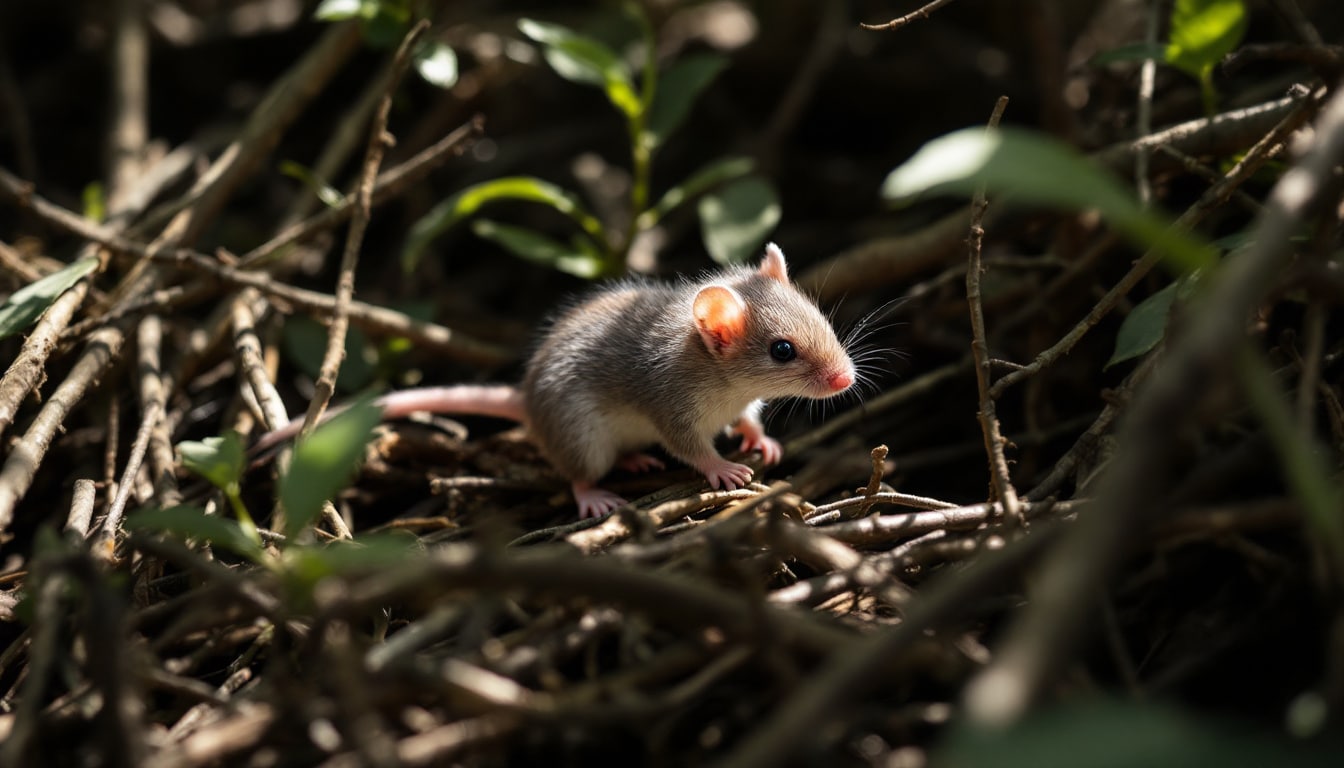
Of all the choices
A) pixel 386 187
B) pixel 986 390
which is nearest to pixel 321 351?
pixel 386 187

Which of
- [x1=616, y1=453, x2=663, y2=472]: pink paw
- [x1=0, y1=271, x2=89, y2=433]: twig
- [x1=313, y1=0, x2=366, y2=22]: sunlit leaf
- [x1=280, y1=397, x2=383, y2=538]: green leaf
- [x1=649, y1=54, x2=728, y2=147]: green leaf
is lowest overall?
[x1=616, y1=453, x2=663, y2=472]: pink paw

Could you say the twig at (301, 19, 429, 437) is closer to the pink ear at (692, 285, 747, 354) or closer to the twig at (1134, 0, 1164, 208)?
the pink ear at (692, 285, 747, 354)

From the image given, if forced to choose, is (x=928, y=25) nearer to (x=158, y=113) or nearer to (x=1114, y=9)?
(x=1114, y=9)

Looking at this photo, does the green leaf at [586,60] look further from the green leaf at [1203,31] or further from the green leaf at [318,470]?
the green leaf at [318,470]

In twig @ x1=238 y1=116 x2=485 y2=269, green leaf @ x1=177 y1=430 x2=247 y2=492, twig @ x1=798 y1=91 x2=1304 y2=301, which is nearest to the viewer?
green leaf @ x1=177 y1=430 x2=247 y2=492

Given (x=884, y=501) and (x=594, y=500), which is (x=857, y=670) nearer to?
(x=884, y=501)

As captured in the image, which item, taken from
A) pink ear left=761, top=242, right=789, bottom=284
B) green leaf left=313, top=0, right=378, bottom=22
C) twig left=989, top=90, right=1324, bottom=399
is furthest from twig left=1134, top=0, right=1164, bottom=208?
green leaf left=313, top=0, right=378, bottom=22

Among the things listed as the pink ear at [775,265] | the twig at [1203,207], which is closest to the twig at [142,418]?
the pink ear at [775,265]

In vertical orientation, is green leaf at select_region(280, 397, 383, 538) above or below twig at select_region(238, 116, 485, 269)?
below
